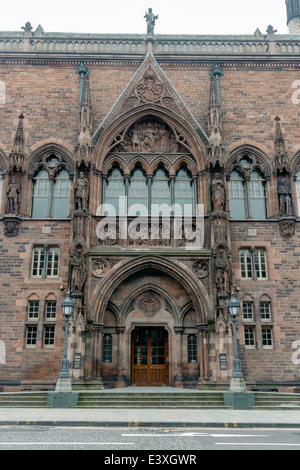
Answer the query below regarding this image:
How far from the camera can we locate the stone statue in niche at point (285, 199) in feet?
71.9

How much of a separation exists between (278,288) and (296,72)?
11916mm

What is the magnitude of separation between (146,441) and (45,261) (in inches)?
521

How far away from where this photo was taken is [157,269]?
21.1 m

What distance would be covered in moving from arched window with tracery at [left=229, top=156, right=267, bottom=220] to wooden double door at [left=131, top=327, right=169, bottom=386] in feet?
23.3

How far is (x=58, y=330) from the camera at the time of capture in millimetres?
20719

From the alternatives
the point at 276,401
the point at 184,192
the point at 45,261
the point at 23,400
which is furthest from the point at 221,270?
the point at 23,400

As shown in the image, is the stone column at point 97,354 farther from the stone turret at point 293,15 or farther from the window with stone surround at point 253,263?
the stone turret at point 293,15

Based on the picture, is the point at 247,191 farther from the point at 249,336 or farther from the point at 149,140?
the point at 249,336

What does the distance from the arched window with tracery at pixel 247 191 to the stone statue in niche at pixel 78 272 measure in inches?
314

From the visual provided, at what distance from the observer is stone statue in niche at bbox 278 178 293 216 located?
71.9 feet

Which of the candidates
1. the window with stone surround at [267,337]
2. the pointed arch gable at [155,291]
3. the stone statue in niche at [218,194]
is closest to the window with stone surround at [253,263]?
the window with stone surround at [267,337]

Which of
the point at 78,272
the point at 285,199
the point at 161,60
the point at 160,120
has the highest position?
the point at 161,60

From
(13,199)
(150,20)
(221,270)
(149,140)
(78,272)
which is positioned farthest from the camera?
(150,20)

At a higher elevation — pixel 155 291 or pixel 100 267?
pixel 100 267
